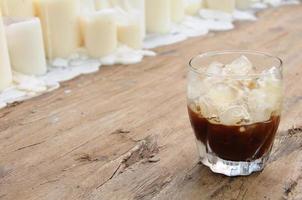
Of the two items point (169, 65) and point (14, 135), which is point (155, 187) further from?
point (169, 65)

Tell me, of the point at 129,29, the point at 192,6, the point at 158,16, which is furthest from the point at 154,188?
the point at 192,6

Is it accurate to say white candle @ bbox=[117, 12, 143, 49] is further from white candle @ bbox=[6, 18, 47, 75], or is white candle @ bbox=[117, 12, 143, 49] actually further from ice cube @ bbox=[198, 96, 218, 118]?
ice cube @ bbox=[198, 96, 218, 118]

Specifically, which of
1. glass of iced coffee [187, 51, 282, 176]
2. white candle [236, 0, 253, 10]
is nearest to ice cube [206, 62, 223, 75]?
glass of iced coffee [187, 51, 282, 176]

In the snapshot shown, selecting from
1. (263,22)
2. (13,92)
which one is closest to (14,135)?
(13,92)

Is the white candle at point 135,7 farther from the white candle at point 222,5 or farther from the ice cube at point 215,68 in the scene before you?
the ice cube at point 215,68

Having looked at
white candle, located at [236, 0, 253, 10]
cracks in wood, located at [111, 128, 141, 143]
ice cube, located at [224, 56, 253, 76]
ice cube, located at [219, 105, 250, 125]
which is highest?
ice cube, located at [224, 56, 253, 76]

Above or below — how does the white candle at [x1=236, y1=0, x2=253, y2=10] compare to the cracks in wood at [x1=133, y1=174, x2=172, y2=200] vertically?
above

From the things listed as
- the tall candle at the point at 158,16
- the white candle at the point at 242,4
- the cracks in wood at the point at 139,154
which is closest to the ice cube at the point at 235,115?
the cracks in wood at the point at 139,154
